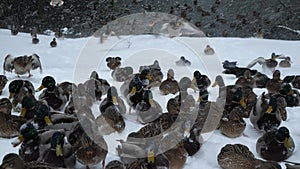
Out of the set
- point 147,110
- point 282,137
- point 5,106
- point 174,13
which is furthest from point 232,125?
point 174,13

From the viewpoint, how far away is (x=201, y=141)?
164 inches

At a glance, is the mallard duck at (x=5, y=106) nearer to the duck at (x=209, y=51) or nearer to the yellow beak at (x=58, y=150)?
the yellow beak at (x=58, y=150)

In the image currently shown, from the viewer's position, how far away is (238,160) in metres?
3.66

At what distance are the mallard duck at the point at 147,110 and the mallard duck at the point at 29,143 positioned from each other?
4.22 ft

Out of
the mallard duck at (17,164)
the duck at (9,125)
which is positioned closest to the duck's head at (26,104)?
the duck at (9,125)

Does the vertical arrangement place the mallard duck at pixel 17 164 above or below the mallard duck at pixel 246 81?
above

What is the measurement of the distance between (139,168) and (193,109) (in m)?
1.63

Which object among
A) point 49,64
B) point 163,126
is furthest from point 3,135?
point 49,64

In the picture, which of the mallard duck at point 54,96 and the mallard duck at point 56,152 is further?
the mallard duck at point 54,96

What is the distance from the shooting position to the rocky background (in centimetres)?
1443

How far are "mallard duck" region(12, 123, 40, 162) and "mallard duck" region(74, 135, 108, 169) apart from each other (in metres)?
0.36

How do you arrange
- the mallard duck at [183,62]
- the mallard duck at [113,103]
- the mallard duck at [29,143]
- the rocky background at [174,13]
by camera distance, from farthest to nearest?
the rocky background at [174,13]
the mallard duck at [183,62]
the mallard duck at [113,103]
the mallard duck at [29,143]

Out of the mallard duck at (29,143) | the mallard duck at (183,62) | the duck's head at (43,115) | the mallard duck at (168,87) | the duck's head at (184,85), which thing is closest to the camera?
the mallard duck at (29,143)

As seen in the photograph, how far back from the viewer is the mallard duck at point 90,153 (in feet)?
11.2
